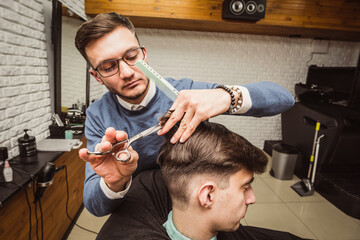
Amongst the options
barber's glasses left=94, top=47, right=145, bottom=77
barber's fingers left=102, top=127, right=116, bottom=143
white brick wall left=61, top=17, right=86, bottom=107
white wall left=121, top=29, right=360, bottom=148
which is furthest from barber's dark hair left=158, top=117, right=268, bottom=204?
white wall left=121, top=29, right=360, bottom=148

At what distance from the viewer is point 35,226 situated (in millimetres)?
1760

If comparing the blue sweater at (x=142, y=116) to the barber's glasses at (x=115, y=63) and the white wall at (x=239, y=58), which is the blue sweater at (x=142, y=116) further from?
the white wall at (x=239, y=58)

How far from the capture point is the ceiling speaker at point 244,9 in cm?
334

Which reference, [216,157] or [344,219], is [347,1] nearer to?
[344,219]

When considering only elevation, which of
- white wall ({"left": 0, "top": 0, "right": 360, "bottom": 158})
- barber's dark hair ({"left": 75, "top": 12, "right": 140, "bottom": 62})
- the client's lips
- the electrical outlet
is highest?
the electrical outlet

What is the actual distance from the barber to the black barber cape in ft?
0.23

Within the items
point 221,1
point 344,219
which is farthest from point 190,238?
point 221,1

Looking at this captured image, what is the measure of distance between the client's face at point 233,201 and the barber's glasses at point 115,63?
2.59 ft

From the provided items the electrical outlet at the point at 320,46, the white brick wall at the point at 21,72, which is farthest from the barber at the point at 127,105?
the electrical outlet at the point at 320,46

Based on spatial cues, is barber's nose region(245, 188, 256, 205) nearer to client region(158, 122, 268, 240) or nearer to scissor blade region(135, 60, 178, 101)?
client region(158, 122, 268, 240)

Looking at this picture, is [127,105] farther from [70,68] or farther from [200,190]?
[70,68]

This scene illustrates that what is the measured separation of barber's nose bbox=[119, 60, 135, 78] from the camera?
1.12 metres

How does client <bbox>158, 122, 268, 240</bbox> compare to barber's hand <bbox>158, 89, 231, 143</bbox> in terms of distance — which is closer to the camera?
barber's hand <bbox>158, 89, 231, 143</bbox>

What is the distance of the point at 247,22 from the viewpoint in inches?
138
